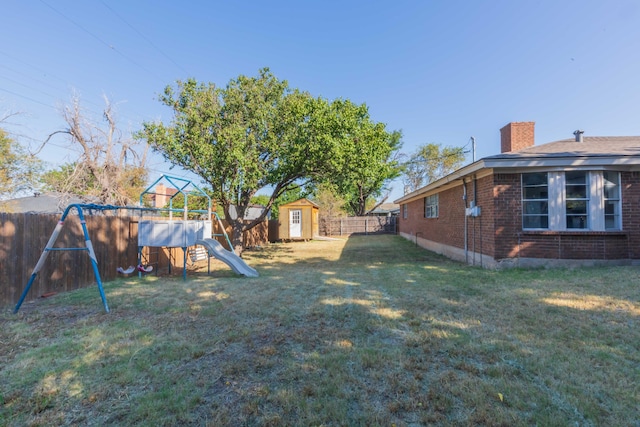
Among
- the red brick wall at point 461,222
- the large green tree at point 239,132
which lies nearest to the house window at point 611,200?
the red brick wall at point 461,222

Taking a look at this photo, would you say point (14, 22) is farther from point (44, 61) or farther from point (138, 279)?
point (138, 279)

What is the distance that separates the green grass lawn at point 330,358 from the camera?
216 cm

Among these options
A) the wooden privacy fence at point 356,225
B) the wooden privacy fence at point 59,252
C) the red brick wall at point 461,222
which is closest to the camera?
the wooden privacy fence at point 59,252

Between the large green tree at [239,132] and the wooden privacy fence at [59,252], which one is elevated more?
the large green tree at [239,132]

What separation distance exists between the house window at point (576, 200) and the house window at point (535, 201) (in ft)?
1.60

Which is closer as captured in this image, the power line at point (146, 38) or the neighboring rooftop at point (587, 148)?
the neighboring rooftop at point (587, 148)

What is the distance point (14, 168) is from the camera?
18.3 m

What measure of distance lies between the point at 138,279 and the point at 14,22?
1027cm

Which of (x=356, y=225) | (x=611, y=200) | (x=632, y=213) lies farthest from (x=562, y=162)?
(x=356, y=225)

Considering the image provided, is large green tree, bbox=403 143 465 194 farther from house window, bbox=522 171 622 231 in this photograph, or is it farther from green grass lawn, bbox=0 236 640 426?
green grass lawn, bbox=0 236 640 426

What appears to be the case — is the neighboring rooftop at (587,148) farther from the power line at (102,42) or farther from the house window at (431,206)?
the power line at (102,42)

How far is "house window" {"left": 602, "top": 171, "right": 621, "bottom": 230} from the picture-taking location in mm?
7461

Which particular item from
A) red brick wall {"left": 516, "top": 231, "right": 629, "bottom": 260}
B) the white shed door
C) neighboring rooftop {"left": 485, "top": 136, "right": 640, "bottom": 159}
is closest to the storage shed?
the white shed door

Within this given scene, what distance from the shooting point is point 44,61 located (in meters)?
13.2
